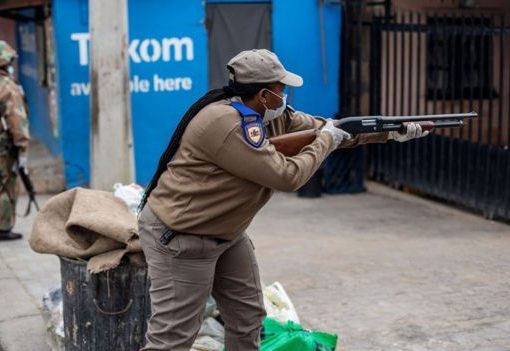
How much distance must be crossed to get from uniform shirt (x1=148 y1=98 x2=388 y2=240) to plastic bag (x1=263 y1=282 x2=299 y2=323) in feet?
3.94

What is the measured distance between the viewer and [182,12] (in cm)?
931

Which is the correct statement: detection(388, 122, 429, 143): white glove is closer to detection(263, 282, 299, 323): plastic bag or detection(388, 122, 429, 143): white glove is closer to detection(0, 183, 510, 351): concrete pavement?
detection(263, 282, 299, 323): plastic bag

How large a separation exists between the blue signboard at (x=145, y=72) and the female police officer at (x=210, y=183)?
18.5 feet

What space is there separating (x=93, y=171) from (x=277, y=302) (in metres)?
1.74

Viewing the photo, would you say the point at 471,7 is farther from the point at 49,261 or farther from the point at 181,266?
the point at 181,266

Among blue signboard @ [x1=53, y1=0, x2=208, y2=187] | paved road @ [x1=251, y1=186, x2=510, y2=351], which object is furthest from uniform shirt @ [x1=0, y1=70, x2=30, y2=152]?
paved road @ [x1=251, y1=186, x2=510, y2=351]

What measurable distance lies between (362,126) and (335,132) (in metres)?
0.21

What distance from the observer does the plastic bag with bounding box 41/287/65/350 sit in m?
4.65

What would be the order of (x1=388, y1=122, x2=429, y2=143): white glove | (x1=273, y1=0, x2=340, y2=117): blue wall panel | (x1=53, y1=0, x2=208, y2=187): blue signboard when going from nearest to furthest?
1. (x1=388, y1=122, x2=429, y2=143): white glove
2. (x1=53, y1=0, x2=208, y2=187): blue signboard
3. (x1=273, y1=0, x2=340, y2=117): blue wall panel

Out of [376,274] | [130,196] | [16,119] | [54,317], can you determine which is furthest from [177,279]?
[16,119]

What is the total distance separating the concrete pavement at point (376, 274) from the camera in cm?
508

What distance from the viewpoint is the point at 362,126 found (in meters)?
3.82

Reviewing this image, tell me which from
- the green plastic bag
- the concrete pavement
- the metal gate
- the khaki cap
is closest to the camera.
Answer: the khaki cap

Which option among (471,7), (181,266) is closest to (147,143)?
(471,7)
